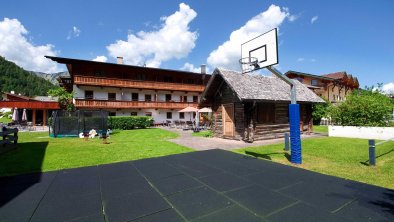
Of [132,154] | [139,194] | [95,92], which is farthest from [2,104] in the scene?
[139,194]

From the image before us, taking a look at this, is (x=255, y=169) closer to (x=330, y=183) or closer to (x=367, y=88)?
(x=330, y=183)

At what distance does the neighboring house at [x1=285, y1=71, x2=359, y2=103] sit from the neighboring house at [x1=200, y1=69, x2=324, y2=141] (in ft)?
81.6

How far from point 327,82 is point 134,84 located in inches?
1455

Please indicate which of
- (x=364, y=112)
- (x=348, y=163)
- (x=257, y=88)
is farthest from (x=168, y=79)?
(x=348, y=163)

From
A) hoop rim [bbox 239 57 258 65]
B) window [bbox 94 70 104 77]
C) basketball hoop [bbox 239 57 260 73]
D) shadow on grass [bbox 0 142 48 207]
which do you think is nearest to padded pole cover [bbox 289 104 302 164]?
basketball hoop [bbox 239 57 260 73]

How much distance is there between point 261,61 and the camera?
32.2ft

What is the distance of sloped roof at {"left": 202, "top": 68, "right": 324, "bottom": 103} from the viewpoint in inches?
566

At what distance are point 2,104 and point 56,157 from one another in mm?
31610

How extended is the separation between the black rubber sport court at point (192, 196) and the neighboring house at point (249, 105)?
730cm

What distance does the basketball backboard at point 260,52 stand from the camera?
9117 millimetres

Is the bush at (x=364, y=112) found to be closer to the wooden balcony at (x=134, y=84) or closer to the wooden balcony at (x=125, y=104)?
the wooden balcony at (x=125, y=104)

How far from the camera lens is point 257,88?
1581 centimetres

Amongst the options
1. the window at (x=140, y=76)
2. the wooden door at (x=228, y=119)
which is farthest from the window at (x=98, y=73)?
the wooden door at (x=228, y=119)

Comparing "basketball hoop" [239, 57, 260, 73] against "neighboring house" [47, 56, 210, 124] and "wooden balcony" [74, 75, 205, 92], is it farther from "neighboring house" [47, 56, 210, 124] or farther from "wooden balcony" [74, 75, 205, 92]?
"wooden balcony" [74, 75, 205, 92]
